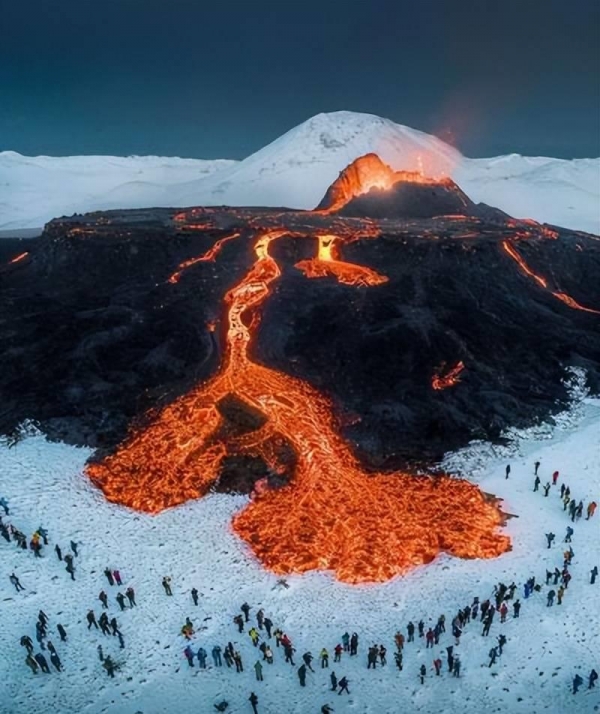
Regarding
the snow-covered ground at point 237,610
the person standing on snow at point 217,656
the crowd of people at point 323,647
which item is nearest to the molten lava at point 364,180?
the snow-covered ground at point 237,610

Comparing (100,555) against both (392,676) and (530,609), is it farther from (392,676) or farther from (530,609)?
(530,609)

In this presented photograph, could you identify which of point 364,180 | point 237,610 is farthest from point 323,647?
point 364,180

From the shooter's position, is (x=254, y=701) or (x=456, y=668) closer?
(x=254, y=701)

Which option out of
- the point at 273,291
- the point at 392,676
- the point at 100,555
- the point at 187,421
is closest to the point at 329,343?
the point at 273,291

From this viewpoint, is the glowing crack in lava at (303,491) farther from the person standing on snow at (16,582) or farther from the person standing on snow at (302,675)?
the person standing on snow at (16,582)

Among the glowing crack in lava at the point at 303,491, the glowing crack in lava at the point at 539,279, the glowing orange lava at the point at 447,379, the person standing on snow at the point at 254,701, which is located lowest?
the person standing on snow at the point at 254,701

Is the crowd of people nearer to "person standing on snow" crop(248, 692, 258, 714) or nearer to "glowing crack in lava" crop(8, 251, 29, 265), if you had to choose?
"person standing on snow" crop(248, 692, 258, 714)

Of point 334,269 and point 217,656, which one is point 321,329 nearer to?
point 334,269
